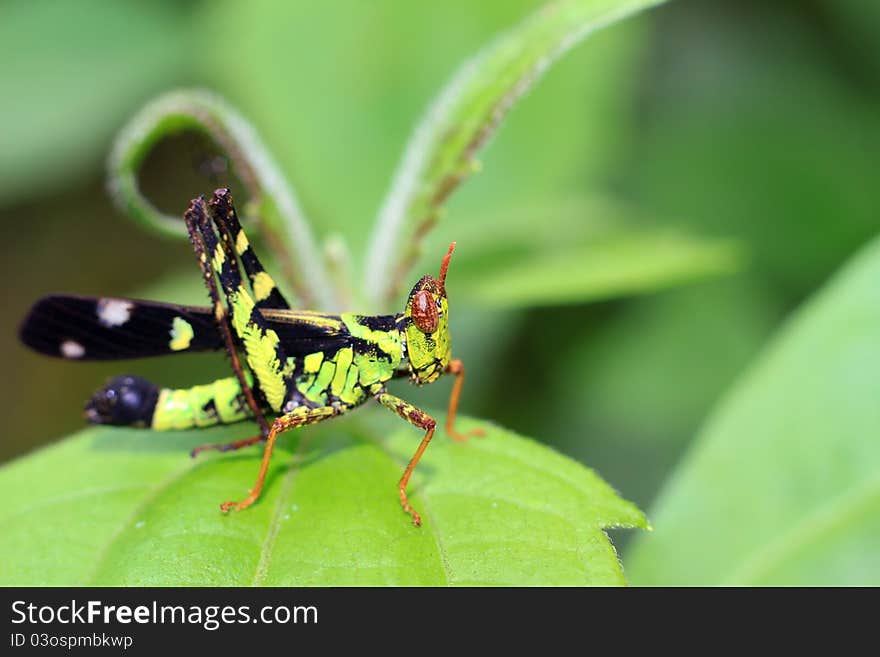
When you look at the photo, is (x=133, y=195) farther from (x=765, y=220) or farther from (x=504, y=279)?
(x=765, y=220)

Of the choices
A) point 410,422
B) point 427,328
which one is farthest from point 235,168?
point 410,422

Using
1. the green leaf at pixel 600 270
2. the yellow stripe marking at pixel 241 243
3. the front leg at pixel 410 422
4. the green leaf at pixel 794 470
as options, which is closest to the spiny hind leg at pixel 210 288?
the yellow stripe marking at pixel 241 243

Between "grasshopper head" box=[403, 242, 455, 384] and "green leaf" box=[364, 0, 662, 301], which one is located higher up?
"green leaf" box=[364, 0, 662, 301]

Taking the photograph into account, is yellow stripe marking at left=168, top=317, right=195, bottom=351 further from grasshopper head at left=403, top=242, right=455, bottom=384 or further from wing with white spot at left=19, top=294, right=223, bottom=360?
grasshopper head at left=403, top=242, right=455, bottom=384

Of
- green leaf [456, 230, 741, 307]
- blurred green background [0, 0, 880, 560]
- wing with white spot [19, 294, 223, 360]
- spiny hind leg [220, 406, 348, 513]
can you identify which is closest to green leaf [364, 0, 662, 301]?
spiny hind leg [220, 406, 348, 513]

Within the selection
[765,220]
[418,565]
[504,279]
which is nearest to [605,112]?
[765,220]
